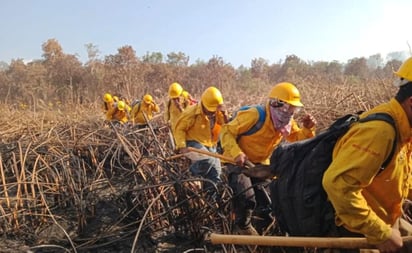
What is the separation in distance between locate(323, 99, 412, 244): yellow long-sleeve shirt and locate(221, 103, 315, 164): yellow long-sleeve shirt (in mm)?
1865

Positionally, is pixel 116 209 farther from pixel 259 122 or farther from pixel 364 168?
pixel 364 168

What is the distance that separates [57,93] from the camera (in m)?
22.0

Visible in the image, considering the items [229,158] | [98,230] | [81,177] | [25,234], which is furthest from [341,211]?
[81,177]

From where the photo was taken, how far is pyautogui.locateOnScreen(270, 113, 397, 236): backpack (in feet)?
7.07

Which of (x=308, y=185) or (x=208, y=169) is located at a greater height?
(x=308, y=185)

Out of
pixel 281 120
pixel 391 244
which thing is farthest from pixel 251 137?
pixel 391 244

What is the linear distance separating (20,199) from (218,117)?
2.69 m

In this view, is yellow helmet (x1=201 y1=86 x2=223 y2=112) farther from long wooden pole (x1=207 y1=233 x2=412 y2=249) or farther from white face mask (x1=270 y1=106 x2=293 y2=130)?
long wooden pole (x1=207 y1=233 x2=412 y2=249)

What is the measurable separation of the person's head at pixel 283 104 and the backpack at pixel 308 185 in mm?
1501

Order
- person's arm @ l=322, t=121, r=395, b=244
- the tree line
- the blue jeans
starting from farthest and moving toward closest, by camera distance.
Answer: the tree line < the blue jeans < person's arm @ l=322, t=121, r=395, b=244

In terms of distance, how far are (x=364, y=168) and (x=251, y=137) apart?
2.17m

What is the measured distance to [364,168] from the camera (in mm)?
1884

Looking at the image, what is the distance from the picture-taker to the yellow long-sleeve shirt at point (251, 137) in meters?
3.96

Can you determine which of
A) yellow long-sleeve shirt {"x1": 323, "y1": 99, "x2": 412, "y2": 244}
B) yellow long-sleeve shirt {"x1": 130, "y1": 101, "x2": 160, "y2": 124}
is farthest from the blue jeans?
yellow long-sleeve shirt {"x1": 130, "y1": 101, "x2": 160, "y2": 124}
